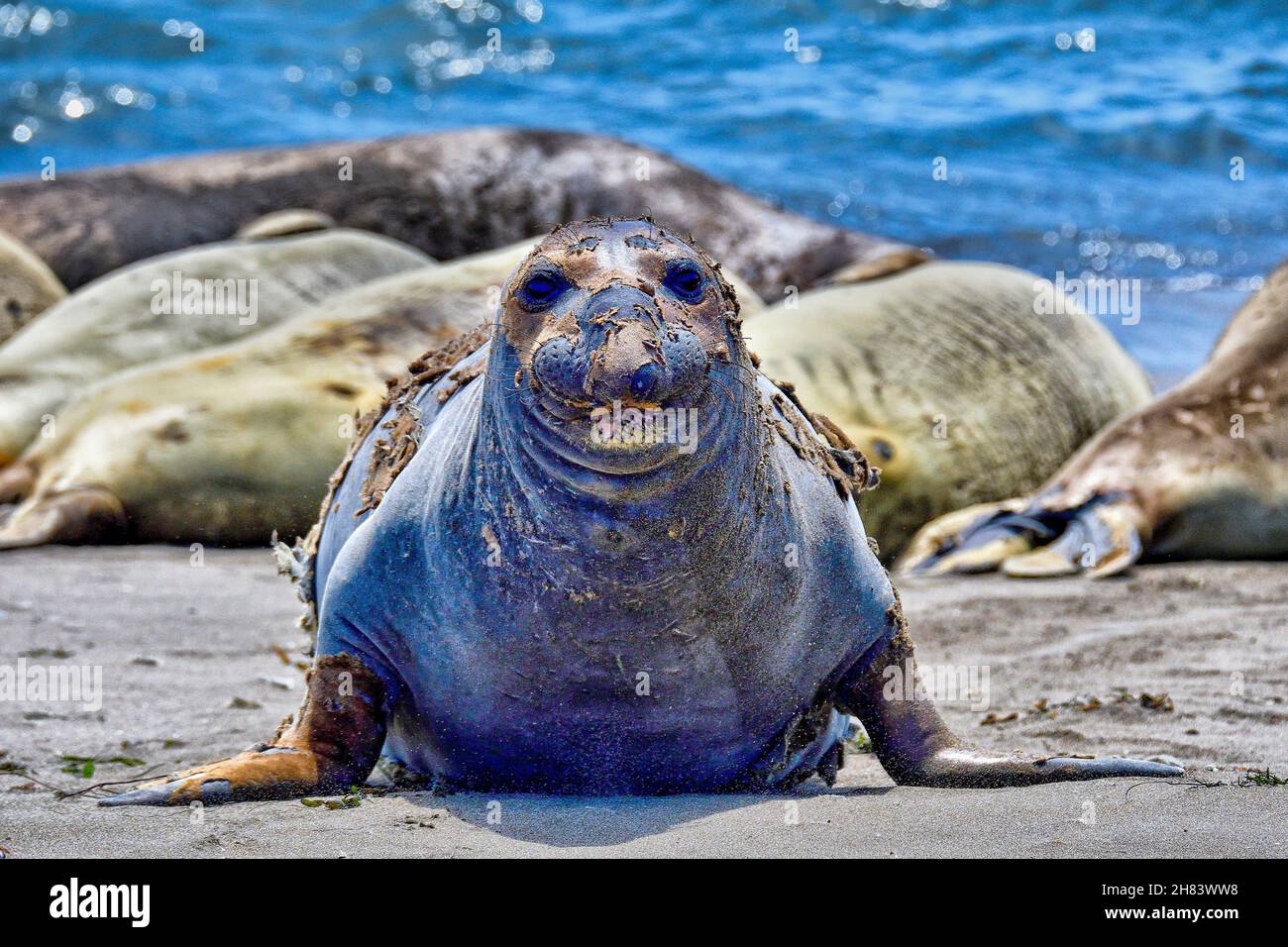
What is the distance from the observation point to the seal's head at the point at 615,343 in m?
2.56

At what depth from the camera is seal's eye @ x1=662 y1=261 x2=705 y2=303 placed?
110 inches

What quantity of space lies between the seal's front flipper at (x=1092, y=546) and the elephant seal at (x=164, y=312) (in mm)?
3281

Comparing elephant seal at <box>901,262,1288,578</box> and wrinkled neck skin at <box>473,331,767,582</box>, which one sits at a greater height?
wrinkled neck skin at <box>473,331,767,582</box>

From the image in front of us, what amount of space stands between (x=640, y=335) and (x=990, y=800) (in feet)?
3.41

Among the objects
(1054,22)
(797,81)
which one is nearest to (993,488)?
(797,81)

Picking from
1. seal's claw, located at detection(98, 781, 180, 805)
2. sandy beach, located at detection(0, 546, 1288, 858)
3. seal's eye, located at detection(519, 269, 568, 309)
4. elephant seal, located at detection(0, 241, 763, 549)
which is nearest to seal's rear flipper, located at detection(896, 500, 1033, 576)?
sandy beach, located at detection(0, 546, 1288, 858)

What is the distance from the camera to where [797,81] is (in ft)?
69.7
